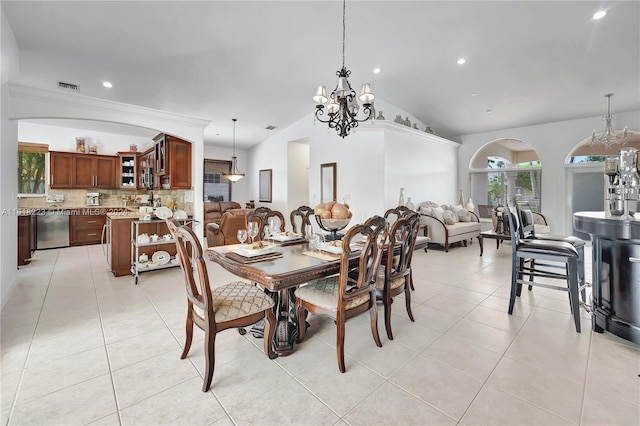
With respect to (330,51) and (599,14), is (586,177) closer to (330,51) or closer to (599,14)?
(599,14)

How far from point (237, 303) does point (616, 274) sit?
281 centimetres

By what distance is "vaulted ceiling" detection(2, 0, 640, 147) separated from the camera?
135 inches

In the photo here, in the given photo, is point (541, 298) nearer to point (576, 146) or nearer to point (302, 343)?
point (302, 343)

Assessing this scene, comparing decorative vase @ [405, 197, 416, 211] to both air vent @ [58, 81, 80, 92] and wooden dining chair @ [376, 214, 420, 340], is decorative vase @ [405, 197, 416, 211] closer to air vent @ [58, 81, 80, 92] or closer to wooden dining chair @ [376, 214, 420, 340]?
wooden dining chair @ [376, 214, 420, 340]

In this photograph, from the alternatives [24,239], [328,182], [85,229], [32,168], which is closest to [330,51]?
[328,182]

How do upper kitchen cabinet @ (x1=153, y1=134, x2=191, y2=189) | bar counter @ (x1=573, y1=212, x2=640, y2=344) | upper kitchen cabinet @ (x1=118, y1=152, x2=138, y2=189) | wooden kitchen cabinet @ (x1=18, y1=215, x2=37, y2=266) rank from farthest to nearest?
upper kitchen cabinet @ (x1=118, y1=152, x2=138, y2=189)
upper kitchen cabinet @ (x1=153, y1=134, x2=191, y2=189)
wooden kitchen cabinet @ (x1=18, y1=215, x2=37, y2=266)
bar counter @ (x1=573, y1=212, x2=640, y2=344)

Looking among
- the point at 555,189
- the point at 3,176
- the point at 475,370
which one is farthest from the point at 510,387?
the point at 555,189

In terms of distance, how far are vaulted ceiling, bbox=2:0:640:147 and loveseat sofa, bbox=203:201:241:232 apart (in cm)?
342

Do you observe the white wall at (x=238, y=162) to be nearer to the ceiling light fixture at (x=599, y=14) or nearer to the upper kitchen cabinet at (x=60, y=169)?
the upper kitchen cabinet at (x=60, y=169)

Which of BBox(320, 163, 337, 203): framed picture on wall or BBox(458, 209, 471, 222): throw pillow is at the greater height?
BBox(320, 163, 337, 203): framed picture on wall

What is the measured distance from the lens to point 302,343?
7.19 feet

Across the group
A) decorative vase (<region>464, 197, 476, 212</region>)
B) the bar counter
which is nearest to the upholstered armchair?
the bar counter

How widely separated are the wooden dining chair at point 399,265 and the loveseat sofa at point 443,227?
343 cm

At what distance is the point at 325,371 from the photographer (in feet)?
6.04
